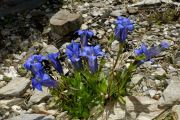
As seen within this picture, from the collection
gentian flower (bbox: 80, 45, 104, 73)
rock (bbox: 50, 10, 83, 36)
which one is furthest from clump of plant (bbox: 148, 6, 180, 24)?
gentian flower (bbox: 80, 45, 104, 73)

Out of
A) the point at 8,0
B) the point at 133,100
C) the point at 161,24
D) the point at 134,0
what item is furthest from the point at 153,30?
the point at 8,0

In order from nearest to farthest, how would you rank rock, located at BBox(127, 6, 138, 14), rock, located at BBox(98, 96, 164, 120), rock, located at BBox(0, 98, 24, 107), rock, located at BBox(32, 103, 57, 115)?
1. rock, located at BBox(98, 96, 164, 120)
2. rock, located at BBox(32, 103, 57, 115)
3. rock, located at BBox(0, 98, 24, 107)
4. rock, located at BBox(127, 6, 138, 14)

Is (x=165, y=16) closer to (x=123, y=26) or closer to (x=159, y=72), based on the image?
(x=159, y=72)

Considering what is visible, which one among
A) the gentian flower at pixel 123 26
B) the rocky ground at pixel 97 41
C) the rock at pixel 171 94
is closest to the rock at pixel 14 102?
the rocky ground at pixel 97 41

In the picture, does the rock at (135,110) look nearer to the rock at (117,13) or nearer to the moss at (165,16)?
the moss at (165,16)

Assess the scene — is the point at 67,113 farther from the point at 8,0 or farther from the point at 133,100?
the point at 8,0

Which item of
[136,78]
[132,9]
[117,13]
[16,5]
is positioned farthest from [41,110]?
[16,5]

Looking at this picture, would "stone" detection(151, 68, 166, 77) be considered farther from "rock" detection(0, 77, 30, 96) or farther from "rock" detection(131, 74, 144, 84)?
"rock" detection(0, 77, 30, 96)

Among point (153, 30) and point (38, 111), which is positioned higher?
point (153, 30)
